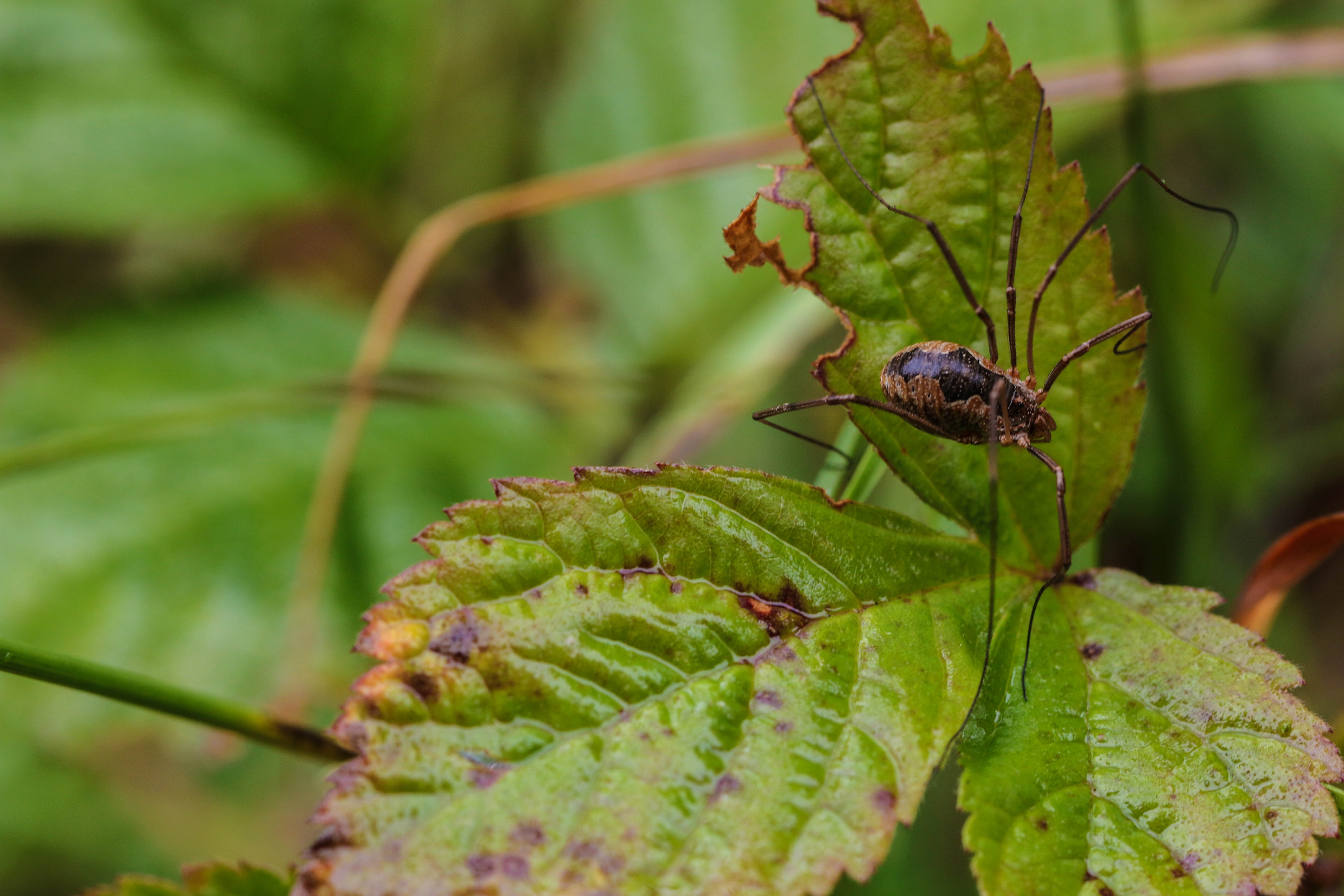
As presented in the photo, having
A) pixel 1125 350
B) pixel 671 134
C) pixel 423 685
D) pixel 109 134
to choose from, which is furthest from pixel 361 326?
pixel 1125 350

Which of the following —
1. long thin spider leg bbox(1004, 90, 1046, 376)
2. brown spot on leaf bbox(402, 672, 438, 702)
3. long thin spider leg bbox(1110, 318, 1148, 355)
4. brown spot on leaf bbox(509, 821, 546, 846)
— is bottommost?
brown spot on leaf bbox(509, 821, 546, 846)

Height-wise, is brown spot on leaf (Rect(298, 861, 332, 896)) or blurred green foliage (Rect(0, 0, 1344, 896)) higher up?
blurred green foliage (Rect(0, 0, 1344, 896))

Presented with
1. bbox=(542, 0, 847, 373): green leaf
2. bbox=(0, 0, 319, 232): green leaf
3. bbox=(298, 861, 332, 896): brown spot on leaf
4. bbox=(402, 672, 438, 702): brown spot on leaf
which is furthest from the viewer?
bbox=(542, 0, 847, 373): green leaf

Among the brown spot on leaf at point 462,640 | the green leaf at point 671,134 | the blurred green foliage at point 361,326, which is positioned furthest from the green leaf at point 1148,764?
the green leaf at point 671,134

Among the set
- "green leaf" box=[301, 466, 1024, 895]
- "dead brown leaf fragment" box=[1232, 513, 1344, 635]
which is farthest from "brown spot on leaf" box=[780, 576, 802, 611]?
"dead brown leaf fragment" box=[1232, 513, 1344, 635]

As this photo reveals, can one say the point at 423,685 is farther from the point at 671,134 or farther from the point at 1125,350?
the point at 671,134

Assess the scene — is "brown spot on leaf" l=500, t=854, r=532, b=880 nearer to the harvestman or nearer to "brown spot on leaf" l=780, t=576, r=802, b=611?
"brown spot on leaf" l=780, t=576, r=802, b=611

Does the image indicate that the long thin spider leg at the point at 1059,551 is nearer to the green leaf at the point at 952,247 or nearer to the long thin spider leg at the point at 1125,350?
the green leaf at the point at 952,247
